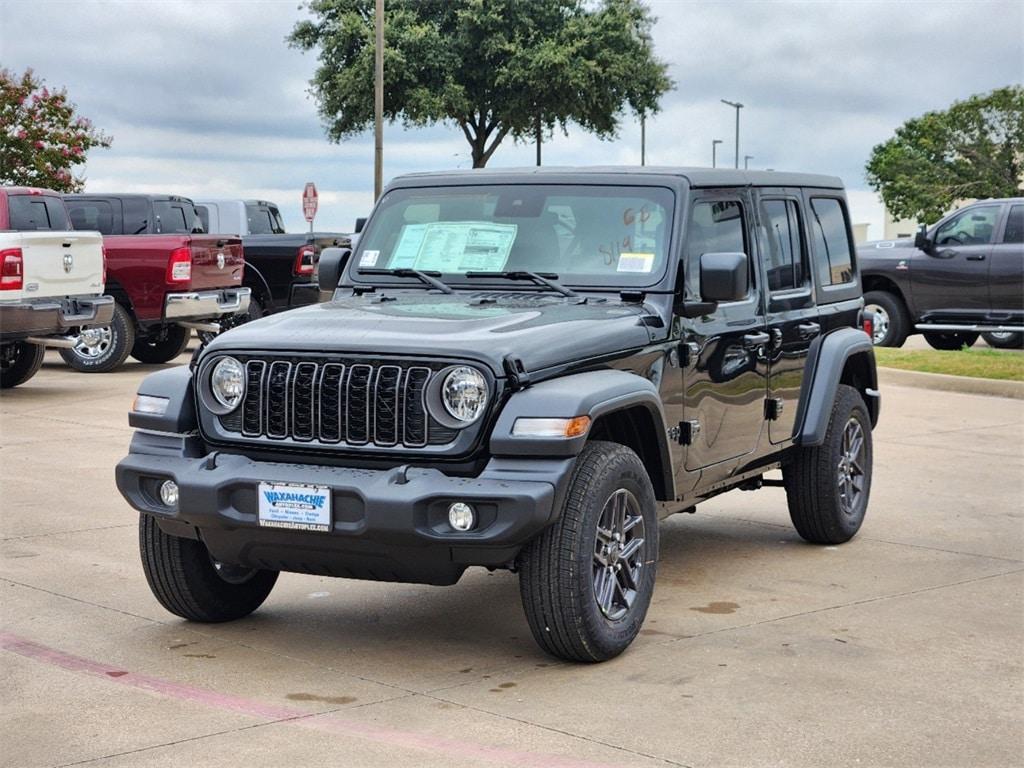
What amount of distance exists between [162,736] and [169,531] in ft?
4.11

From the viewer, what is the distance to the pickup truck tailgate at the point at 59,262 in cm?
1458

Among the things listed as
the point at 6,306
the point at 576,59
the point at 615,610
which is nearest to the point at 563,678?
the point at 615,610

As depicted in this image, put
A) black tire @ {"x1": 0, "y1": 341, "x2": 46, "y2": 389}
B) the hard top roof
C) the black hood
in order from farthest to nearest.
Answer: black tire @ {"x1": 0, "y1": 341, "x2": 46, "y2": 389} < the hard top roof < the black hood

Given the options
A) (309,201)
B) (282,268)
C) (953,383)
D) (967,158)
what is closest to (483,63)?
(309,201)

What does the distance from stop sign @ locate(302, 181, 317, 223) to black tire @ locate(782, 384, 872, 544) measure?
31.2m

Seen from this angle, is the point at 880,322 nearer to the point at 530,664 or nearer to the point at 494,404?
the point at 530,664

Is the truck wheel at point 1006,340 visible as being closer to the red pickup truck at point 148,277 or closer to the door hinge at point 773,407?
the red pickup truck at point 148,277

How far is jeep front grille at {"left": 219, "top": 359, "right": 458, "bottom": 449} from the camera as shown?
18.8 feet

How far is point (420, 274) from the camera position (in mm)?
7051

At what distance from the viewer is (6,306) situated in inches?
563

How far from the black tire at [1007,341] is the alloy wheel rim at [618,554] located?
665 inches

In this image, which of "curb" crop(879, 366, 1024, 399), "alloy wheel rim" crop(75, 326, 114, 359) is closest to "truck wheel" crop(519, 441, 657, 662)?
"curb" crop(879, 366, 1024, 399)

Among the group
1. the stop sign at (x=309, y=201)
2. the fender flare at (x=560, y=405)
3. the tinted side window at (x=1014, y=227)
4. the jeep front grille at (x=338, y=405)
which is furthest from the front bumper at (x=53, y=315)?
the stop sign at (x=309, y=201)

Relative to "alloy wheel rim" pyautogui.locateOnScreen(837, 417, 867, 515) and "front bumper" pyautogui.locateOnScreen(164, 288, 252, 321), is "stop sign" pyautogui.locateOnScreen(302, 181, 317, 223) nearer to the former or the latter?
"front bumper" pyautogui.locateOnScreen(164, 288, 252, 321)
